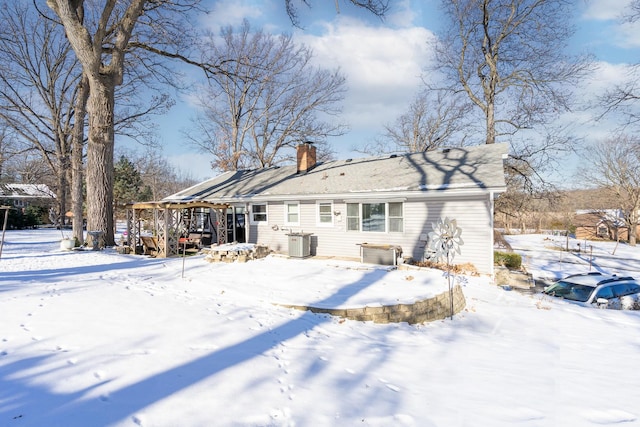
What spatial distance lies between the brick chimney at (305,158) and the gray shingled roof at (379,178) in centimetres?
33

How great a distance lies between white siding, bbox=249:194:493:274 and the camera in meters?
9.41

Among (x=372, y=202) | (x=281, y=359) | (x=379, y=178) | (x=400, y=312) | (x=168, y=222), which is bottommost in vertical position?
(x=400, y=312)

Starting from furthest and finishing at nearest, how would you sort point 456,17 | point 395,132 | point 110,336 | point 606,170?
point 606,170
point 395,132
point 456,17
point 110,336

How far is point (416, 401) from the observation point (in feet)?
9.82

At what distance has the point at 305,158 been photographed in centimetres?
1480

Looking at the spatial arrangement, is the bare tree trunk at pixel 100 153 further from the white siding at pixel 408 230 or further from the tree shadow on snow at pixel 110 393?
the tree shadow on snow at pixel 110 393

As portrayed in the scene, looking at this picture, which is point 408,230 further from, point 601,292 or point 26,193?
point 26,193

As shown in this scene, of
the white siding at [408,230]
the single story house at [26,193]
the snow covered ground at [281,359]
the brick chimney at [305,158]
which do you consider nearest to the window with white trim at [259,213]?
the white siding at [408,230]

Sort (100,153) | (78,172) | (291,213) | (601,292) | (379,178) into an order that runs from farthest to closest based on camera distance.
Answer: (78,172) < (291,213) < (379,178) < (100,153) < (601,292)

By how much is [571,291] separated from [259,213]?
451 inches


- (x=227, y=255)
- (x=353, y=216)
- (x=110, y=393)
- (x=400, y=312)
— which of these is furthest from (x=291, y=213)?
(x=110, y=393)

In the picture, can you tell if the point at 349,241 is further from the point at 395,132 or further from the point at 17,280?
the point at 395,132

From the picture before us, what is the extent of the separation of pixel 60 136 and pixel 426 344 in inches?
1018

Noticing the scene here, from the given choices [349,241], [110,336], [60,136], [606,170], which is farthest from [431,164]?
[606,170]
